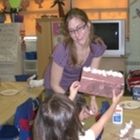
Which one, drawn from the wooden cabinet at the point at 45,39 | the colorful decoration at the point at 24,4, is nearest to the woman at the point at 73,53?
the wooden cabinet at the point at 45,39

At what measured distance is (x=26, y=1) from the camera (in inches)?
217

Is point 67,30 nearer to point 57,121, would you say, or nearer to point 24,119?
point 24,119

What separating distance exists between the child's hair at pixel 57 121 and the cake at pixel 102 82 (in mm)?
489

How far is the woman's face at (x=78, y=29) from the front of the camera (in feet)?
7.55

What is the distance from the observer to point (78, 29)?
230 cm

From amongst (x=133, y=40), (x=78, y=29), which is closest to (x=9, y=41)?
(x=133, y=40)

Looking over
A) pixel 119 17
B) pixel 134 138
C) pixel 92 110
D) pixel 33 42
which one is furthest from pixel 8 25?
pixel 134 138

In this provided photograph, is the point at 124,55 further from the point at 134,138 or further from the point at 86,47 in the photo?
the point at 134,138

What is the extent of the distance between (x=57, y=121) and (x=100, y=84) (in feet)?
1.90

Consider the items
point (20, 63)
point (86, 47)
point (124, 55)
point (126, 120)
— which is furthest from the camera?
point (20, 63)

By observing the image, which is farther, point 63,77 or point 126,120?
point 63,77

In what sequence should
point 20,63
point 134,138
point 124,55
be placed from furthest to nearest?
point 20,63
point 124,55
point 134,138

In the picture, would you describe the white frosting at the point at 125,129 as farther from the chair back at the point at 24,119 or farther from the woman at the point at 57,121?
the chair back at the point at 24,119

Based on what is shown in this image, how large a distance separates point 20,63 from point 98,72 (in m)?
3.51
